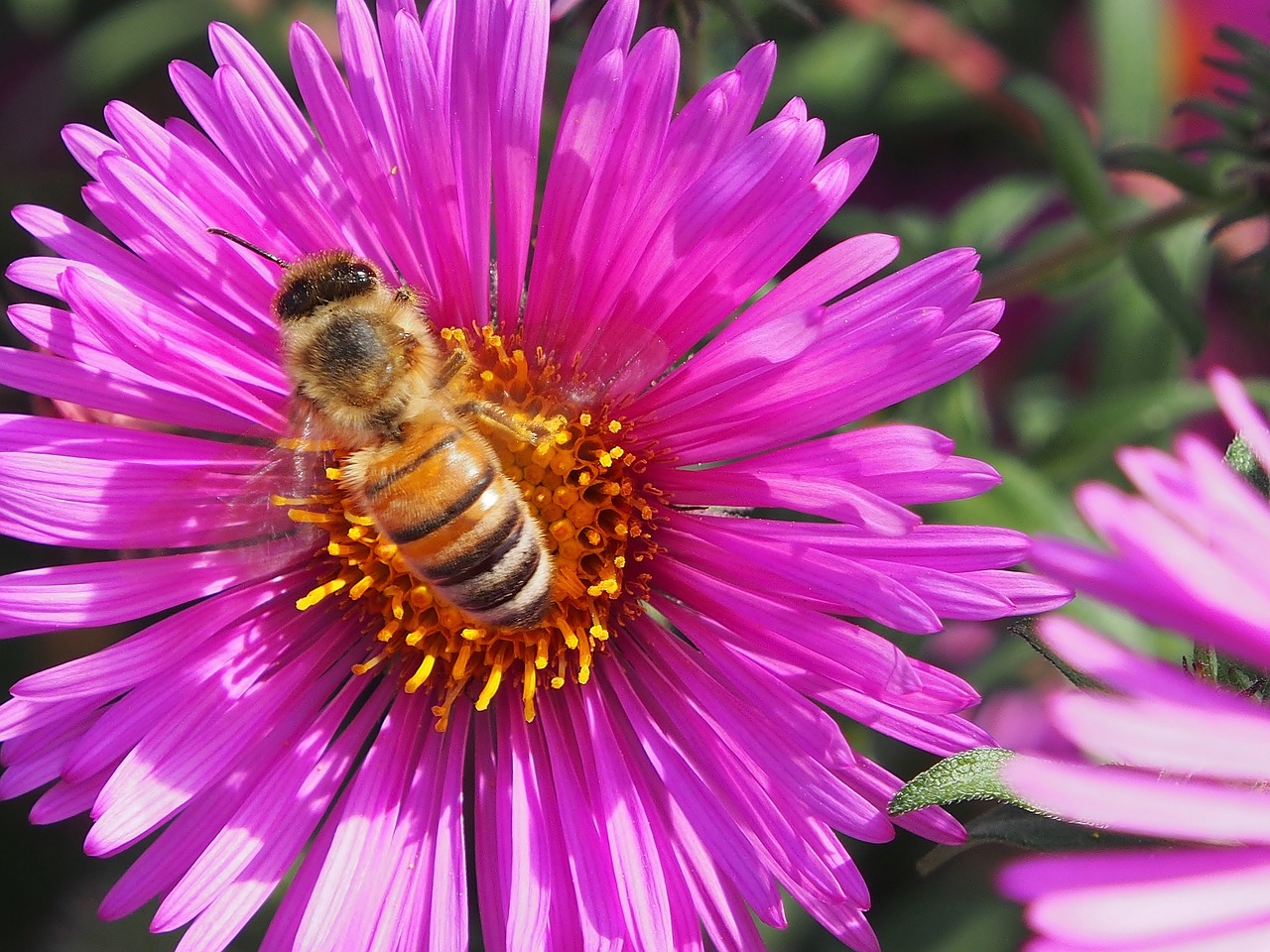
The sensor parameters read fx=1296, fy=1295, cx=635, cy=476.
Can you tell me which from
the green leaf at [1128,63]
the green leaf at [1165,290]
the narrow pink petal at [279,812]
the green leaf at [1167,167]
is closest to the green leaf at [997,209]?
the green leaf at [1128,63]

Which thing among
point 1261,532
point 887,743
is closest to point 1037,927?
point 1261,532

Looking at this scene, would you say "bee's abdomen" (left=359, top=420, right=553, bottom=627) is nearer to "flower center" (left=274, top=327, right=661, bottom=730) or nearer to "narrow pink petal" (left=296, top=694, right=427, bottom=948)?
"flower center" (left=274, top=327, right=661, bottom=730)

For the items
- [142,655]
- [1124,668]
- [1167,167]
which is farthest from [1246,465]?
[142,655]

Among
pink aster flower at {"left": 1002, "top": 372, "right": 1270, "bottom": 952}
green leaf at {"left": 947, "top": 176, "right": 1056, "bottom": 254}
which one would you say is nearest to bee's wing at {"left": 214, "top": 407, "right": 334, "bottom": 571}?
pink aster flower at {"left": 1002, "top": 372, "right": 1270, "bottom": 952}

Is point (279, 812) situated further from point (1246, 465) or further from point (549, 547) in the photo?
point (1246, 465)

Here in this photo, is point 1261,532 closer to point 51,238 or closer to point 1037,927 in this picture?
point 1037,927

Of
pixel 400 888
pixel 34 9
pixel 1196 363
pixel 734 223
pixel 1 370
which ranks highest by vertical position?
pixel 34 9
